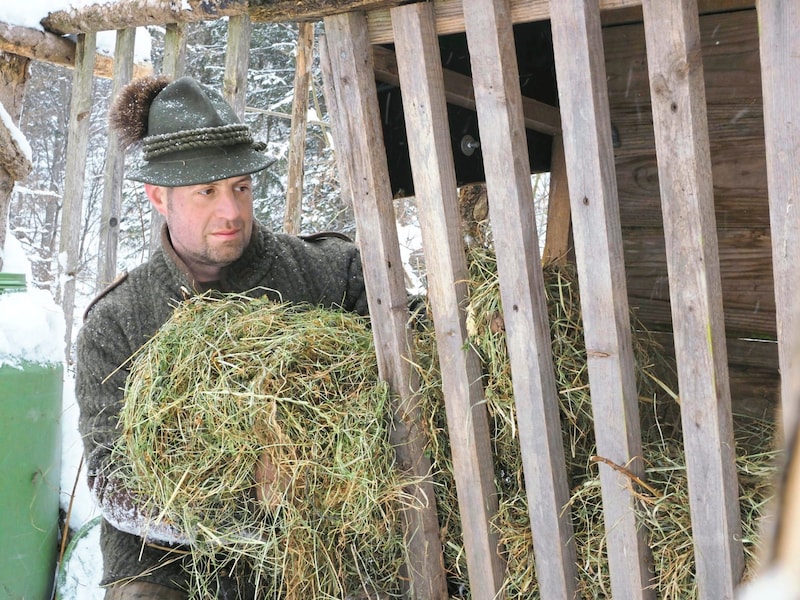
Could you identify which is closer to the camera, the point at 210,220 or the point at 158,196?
the point at 210,220

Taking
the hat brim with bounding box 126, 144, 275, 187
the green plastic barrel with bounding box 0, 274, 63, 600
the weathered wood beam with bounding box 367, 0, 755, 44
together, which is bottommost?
the green plastic barrel with bounding box 0, 274, 63, 600

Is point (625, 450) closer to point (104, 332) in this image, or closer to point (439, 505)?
point (439, 505)

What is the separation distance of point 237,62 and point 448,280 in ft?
8.04

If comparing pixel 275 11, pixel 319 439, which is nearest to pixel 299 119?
pixel 275 11

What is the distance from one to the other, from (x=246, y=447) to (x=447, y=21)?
1223mm

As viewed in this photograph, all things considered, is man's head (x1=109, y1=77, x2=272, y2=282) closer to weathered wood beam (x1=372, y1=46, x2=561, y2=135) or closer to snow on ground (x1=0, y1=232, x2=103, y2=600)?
weathered wood beam (x1=372, y1=46, x2=561, y2=135)

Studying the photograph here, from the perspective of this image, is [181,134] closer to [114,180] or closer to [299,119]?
[114,180]

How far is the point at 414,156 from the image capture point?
2295 millimetres

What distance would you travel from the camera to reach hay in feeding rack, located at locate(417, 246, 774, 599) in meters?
2.09

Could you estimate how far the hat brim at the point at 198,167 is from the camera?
316 centimetres

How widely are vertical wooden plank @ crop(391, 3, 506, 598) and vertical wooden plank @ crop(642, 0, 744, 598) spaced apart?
59 cm

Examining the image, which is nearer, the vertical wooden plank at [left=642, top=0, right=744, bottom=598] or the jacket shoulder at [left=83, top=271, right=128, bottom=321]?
the vertical wooden plank at [left=642, top=0, right=744, bottom=598]

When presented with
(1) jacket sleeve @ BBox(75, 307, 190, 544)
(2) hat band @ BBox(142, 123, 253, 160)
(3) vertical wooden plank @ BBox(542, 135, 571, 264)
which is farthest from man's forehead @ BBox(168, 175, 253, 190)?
(3) vertical wooden plank @ BBox(542, 135, 571, 264)

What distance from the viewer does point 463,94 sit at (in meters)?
3.01
